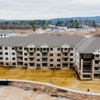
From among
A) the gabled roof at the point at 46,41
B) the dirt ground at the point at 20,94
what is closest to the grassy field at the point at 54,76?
the dirt ground at the point at 20,94

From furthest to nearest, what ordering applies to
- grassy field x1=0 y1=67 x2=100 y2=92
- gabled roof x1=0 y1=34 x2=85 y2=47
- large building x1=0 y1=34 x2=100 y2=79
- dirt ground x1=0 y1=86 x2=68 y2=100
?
1. gabled roof x1=0 y1=34 x2=85 y2=47
2. large building x1=0 y1=34 x2=100 y2=79
3. grassy field x1=0 y1=67 x2=100 y2=92
4. dirt ground x1=0 y1=86 x2=68 y2=100

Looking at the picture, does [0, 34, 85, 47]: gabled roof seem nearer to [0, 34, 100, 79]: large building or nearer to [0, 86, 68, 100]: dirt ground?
[0, 34, 100, 79]: large building

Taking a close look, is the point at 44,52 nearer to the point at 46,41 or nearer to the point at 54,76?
the point at 46,41

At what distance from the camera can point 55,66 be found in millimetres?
76000

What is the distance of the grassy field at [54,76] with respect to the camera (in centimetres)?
5741

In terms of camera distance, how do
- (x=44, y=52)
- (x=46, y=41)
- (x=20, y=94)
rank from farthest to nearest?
1. (x=46, y=41)
2. (x=44, y=52)
3. (x=20, y=94)

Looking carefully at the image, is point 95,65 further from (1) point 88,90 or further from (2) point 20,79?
(2) point 20,79

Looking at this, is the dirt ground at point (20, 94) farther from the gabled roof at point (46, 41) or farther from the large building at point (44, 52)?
the gabled roof at point (46, 41)

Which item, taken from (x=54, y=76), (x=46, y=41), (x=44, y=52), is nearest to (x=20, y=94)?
(x=54, y=76)

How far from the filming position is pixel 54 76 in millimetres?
66062

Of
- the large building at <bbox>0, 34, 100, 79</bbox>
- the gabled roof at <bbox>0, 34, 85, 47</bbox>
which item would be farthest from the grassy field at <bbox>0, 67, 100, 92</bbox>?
the gabled roof at <bbox>0, 34, 85, 47</bbox>

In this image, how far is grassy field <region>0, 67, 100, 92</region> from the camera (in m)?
57.4

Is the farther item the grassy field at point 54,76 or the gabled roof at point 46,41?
the gabled roof at point 46,41

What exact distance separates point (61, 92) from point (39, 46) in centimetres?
2550
